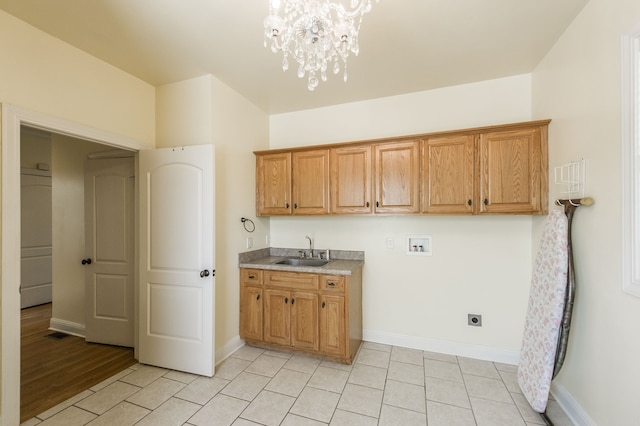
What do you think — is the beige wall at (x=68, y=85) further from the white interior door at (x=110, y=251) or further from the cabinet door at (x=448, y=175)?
the cabinet door at (x=448, y=175)

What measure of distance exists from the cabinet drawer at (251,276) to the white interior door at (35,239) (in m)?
4.14

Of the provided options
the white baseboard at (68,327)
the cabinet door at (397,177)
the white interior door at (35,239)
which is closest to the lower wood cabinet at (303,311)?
the cabinet door at (397,177)

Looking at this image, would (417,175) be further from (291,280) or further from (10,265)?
(10,265)

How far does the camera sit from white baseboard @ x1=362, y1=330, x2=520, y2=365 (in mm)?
2602

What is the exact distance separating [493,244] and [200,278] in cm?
286

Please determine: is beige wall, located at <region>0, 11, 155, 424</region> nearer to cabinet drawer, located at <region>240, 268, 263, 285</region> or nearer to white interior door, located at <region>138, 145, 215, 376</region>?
white interior door, located at <region>138, 145, 215, 376</region>

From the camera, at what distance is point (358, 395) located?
2.14 metres

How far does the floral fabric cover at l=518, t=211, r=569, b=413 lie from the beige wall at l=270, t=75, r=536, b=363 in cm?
64

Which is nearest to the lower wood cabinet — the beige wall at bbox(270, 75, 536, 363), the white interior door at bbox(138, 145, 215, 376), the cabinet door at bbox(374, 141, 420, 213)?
the beige wall at bbox(270, 75, 536, 363)

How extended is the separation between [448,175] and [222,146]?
2.28 metres

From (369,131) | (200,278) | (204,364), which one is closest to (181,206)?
(200,278)

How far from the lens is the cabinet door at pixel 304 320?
8.73 feet

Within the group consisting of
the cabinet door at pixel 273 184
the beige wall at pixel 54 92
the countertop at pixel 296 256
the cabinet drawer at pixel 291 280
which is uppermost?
the beige wall at pixel 54 92

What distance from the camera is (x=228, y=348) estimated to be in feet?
9.13
